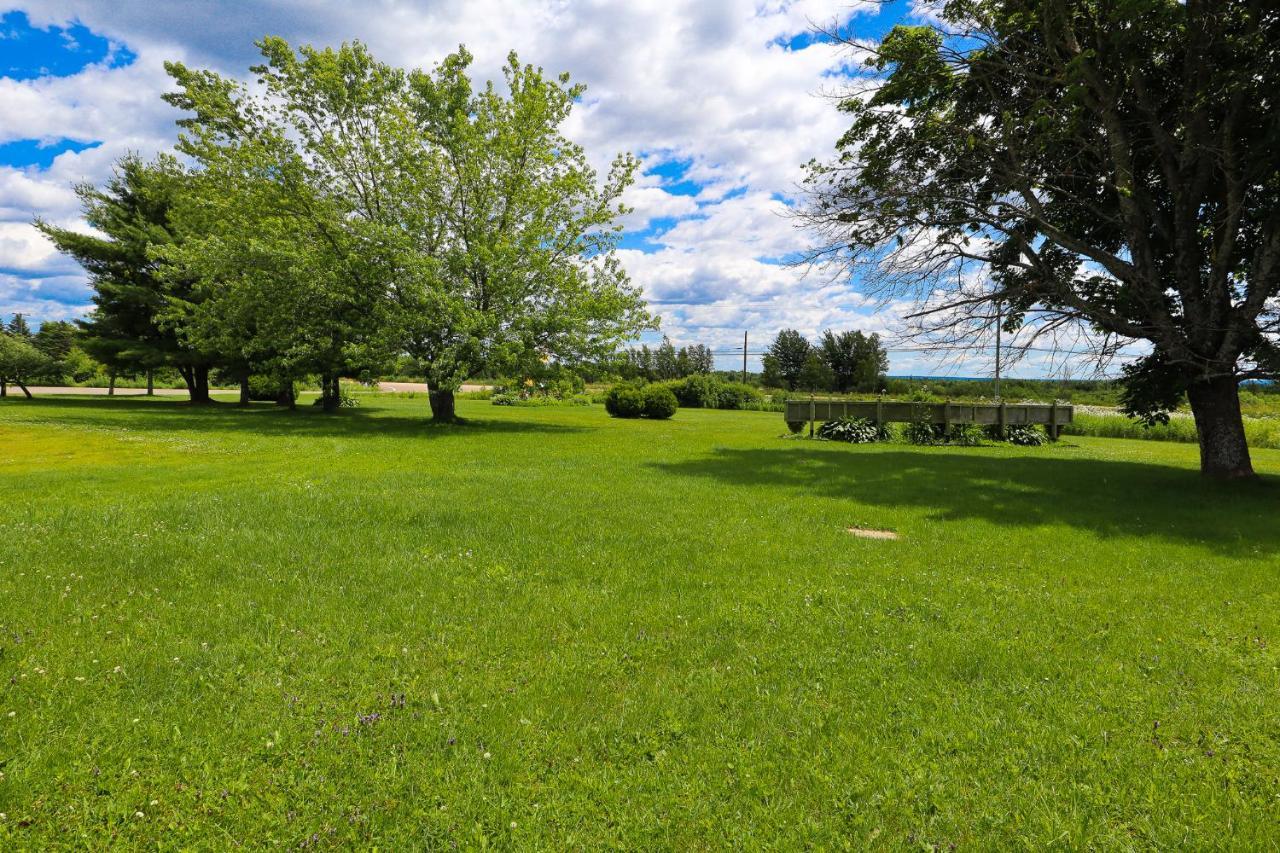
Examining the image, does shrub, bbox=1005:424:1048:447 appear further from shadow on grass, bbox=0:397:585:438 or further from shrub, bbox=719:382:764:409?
shrub, bbox=719:382:764:409

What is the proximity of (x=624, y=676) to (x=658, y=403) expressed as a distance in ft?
83.7

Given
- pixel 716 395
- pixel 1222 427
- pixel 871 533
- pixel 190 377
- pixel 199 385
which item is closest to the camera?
pixel 871 533

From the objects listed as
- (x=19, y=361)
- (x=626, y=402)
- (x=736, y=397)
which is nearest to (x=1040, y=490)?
(x=626, y=402)

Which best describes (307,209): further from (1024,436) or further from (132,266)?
(1024,436)

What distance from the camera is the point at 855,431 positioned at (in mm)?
19344

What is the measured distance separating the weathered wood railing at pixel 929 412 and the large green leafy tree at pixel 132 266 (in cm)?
2613

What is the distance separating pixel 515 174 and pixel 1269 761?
21.5 meters

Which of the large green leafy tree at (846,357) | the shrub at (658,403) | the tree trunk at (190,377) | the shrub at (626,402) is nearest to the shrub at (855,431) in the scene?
the shrub at (658,403)

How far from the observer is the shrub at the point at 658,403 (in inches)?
1143

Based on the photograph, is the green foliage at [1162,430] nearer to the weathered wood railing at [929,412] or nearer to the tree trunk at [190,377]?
the weathered wood railing at [929,412]

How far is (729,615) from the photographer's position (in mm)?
4570

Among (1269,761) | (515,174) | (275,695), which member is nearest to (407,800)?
(275,695)

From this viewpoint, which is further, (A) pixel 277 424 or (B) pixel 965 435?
(A) pixel 277 424

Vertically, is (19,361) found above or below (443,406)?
above
